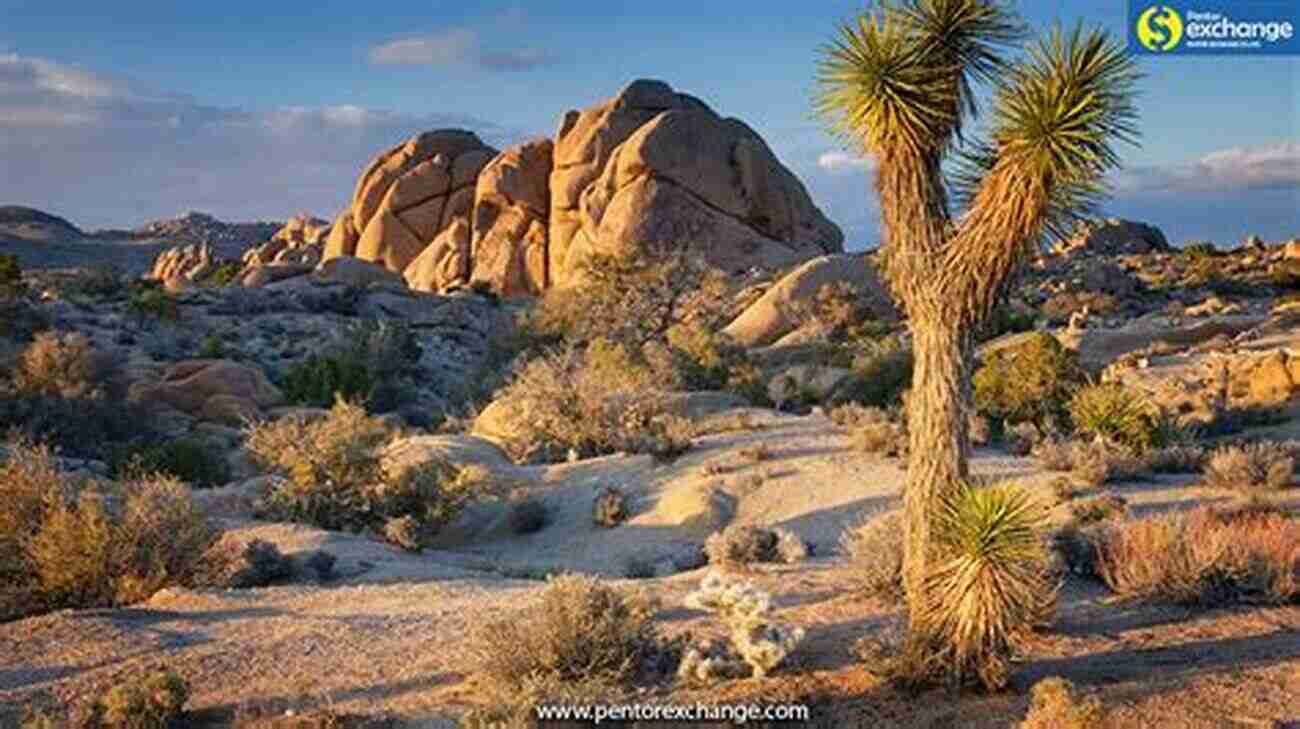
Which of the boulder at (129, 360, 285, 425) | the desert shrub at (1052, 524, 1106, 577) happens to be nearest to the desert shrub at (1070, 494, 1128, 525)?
the desert shrub at (1052, 524, 1106, 577)

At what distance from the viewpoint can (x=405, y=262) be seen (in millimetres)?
67938

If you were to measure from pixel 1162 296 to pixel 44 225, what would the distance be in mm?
103353

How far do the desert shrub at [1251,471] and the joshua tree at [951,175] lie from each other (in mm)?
8082

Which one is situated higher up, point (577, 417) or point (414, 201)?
point (414, 201)

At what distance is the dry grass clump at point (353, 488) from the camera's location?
699 inches

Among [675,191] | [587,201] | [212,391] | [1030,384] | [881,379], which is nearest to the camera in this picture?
[1030,384]

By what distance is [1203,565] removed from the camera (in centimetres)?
1059

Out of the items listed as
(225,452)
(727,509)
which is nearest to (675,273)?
(225,452)

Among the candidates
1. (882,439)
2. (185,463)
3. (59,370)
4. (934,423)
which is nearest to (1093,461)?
(882,439)

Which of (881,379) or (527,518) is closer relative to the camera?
(527,518)

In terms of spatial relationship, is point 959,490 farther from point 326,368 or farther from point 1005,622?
point 326,368

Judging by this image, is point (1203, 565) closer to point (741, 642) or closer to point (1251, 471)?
point (741, 642)

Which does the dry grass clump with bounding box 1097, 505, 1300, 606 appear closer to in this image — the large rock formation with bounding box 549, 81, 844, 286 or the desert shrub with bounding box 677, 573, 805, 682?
the desert shrub with bounding box 677, 573, 805, 682

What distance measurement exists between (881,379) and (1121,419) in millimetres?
7167
